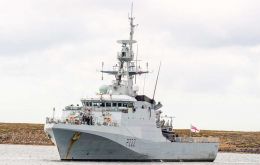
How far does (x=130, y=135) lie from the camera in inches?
2945

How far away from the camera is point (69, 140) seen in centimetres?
7275

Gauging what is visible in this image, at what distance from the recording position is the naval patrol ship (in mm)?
72688

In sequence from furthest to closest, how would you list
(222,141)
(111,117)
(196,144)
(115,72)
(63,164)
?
(222,141) < (196,144) < (115,72) < (111,117) < (63,164)

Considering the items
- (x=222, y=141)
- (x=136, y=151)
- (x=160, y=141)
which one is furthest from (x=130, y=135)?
(x=222, y=141)

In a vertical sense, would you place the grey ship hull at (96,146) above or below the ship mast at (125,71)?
below

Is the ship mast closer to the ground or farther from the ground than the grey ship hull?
farther from the ground

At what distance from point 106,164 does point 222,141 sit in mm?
90260

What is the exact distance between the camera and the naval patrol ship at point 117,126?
72688mm

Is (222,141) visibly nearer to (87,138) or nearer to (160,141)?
(160,141)

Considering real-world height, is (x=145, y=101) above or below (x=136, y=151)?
above

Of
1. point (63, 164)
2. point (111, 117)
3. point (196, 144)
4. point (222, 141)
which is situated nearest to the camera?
point (63, 164)

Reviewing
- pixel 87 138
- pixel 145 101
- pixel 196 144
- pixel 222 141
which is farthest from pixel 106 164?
pixel 222 141

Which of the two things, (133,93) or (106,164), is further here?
(133,93)

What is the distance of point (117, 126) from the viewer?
73.9m
